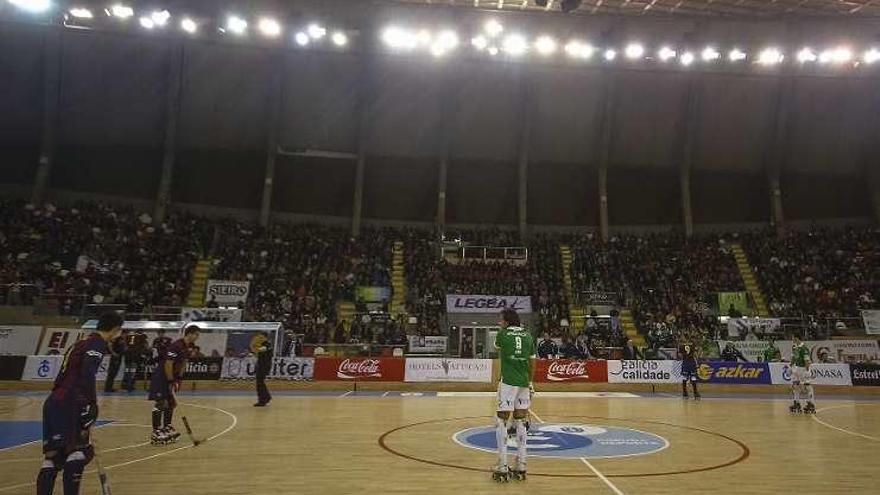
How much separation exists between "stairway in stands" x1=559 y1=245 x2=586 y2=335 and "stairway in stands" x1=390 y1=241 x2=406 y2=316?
8.73 metres

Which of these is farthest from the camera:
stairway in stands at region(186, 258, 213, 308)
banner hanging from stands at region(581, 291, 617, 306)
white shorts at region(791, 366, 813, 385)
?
banner hanging from stands at region(581, 291, 617, 306)

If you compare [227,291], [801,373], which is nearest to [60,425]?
[801,373]

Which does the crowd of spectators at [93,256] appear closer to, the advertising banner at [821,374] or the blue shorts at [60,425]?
the blue shorts at [60,425]

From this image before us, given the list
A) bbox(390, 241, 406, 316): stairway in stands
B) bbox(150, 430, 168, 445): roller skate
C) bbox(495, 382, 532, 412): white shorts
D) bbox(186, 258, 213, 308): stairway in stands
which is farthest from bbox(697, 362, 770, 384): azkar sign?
bbox(186, 258, 213, 308): stairway in stands

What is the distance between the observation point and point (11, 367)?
20.4 m

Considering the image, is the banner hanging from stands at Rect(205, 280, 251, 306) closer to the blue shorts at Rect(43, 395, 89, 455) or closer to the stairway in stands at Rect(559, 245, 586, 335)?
the stairway in stands at Rect(559, 245, 586, 335)

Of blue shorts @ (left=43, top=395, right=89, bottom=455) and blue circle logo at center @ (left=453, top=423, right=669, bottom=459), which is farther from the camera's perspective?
blue circle logo at center @ (left=453, top=423, right=669, bottom=459)

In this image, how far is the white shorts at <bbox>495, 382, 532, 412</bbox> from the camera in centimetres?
850

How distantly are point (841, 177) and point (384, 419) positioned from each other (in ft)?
117

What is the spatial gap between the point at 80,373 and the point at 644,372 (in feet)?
66.8

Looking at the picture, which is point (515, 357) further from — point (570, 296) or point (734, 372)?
point (570, 296)

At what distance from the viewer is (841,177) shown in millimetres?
36562

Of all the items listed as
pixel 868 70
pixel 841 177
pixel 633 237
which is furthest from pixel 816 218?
pixel 633 237

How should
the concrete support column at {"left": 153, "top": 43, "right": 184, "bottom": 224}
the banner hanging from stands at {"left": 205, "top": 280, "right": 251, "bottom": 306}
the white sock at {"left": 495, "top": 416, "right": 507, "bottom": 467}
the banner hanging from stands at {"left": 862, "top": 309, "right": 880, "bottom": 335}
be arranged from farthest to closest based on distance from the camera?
the concrete support column at {"left": 153, "top": 43, "right": 184, "bottom": 224} → the banner hanging from stands at {"left": 205, "top": 280, "right": 251, "bottom": 306} → the banner hanging from stands at {"left": 862, "top": 309, "right": 880, "bottom": 335} → the white sock at {"left": 495, "top": 416, "right": 507, "bottom": 467}
